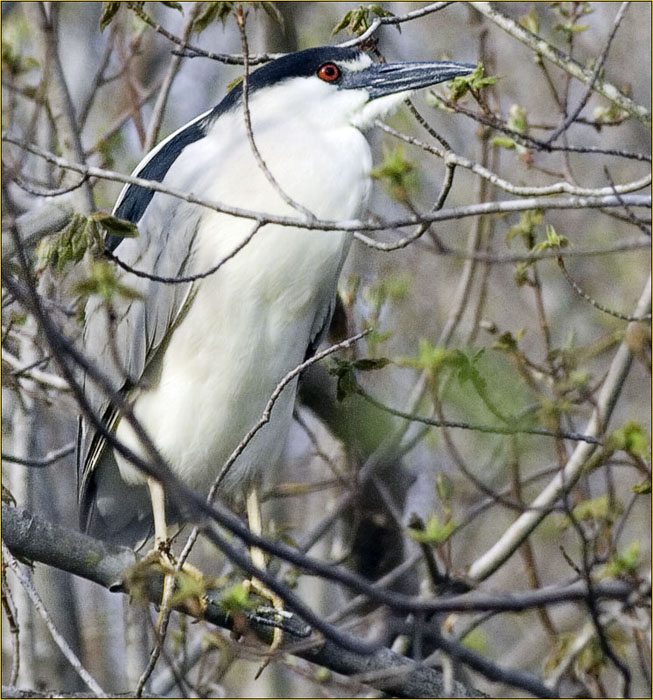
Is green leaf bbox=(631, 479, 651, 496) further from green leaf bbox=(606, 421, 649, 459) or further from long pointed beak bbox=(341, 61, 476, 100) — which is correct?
long pointed beak bbox=(341, 61, 476, 100)

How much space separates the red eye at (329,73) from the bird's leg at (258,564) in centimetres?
94

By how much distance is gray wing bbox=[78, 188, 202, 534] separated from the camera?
239 cm

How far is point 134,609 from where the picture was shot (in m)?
2.71

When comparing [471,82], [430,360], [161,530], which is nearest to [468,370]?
[430,360]

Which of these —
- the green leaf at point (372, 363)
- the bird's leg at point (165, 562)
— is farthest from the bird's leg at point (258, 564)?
the green leaf at point (372, 363)

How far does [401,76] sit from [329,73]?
0.57 feet

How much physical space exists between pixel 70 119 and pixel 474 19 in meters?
1.45

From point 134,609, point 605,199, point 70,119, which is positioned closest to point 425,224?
point 605,199

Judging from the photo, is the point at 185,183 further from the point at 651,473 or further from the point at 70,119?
the point at 651,473

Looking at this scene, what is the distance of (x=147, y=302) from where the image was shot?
7.92ft

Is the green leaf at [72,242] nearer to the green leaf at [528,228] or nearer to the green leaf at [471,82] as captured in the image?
the green leaf at [471,82]

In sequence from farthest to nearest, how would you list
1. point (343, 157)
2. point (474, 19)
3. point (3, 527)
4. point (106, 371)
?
point (474, 19) < point (106, 371) < point (343, 157) < point (3, 527)

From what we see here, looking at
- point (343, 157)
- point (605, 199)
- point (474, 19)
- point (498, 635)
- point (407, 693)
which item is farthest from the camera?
point (498, 635)

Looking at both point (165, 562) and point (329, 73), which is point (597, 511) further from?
point (329, 73)
